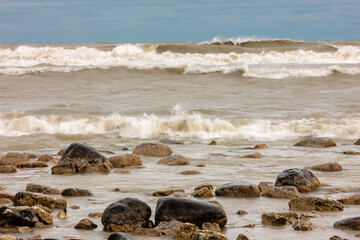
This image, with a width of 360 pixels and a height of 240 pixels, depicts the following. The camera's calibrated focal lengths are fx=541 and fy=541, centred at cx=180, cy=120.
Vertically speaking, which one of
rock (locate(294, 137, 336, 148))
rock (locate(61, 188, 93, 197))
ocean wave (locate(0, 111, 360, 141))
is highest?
ocean wave (locate(0, 111, 360, 141))

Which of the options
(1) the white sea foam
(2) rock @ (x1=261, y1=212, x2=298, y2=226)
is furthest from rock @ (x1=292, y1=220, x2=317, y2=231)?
(1) the white sea foam

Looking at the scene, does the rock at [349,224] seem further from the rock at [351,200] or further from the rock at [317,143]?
the rock at [317,143]

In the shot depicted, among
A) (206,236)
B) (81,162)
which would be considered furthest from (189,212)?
(81,162)

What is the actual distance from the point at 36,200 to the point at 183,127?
7.34 metres

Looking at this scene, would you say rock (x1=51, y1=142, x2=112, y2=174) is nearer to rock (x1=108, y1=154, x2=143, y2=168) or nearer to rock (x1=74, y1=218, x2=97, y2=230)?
rock (x1=108, y1=154, x2=143, y2=168)

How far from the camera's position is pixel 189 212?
13.7ft

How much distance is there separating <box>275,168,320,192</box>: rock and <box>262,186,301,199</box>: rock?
27cm

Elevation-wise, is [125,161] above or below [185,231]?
above

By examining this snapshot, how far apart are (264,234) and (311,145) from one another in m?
5.77

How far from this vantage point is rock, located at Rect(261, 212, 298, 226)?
430 cm

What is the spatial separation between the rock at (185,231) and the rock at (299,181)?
A: 212 centimetres

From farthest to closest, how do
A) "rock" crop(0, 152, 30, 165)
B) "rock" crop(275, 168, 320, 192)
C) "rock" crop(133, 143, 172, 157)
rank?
"rock" crop(133, 143, 172, 157)
"rock" crop(0, 152, 30, 165)
"rock" crop(275, 168, 320, 192)

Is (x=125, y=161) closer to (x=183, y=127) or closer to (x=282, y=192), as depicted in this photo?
(x=282, y=192)

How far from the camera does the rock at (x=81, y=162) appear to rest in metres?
7.03
